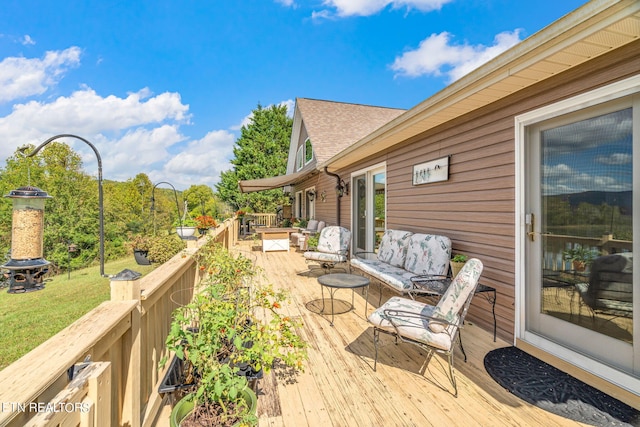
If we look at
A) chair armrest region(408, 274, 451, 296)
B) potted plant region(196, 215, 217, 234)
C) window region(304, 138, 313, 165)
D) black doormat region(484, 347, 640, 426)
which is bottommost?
black doormat region(484, 347, 640, 426)

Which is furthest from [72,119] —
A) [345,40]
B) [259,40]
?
[345,40]

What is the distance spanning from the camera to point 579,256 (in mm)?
→ 2496

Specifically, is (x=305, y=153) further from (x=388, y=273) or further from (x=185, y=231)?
(x=388, y=273)

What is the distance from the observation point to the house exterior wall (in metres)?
2.41

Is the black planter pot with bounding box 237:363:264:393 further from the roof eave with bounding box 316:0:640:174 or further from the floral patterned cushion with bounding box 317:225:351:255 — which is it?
the floral patterned cushion with bounding box 317:225:351:255

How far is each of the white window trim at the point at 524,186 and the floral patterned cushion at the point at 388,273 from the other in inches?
43.2

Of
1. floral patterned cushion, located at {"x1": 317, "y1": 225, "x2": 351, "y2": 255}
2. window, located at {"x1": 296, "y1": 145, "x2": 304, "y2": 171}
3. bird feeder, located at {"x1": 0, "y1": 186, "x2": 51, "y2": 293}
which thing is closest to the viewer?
bird feeder, located at {"x1": 0, "y1": 186, "x2": 51, "y2": 293}

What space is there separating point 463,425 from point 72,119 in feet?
89.0

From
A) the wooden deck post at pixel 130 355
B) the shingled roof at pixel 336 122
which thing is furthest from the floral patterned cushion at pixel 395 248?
the shingled roof at pixel 336 122

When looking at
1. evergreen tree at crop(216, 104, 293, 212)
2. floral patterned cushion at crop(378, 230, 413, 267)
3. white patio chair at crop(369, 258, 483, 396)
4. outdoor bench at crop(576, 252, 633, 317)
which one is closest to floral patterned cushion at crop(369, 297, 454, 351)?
white patio chair at crop(369, 258, 483, 396)

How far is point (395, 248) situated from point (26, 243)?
4.19 m

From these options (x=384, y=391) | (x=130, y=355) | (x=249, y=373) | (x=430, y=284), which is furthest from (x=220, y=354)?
(x=430, y=284)

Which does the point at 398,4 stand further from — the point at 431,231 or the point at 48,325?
the point at 48,325

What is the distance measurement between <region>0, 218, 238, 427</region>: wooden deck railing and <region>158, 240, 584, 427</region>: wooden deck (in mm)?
459
